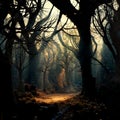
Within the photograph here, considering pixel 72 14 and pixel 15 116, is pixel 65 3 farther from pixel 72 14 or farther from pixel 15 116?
pixel 15 116

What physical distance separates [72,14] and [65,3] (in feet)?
3.25

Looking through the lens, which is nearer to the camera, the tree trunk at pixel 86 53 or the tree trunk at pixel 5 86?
the tree trunk at pixel 5 86

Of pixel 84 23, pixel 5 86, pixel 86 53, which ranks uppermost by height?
pixel 84 23

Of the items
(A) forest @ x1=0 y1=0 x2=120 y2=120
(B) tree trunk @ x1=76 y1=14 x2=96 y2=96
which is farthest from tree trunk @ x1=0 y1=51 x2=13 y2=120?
(B) tree trunk @ x1=76 y1=14 x2=96 y2=96

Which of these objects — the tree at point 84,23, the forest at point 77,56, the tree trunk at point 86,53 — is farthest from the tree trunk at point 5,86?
the tree trunk at point 86,53

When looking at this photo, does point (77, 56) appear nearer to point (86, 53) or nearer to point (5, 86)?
point (86, 53)

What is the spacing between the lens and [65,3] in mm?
21297

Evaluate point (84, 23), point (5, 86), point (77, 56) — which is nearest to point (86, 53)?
point (84, 23)

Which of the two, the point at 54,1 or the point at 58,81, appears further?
the point at 58,81

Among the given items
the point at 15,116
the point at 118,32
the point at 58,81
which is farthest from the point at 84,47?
the point at 58,81

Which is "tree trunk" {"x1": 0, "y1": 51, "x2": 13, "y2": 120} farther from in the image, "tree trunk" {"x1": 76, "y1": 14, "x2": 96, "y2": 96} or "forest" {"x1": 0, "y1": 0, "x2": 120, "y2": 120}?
"tree trunk" {"x1": 76, "y1": 14, "x2": 96, "y2": 96}

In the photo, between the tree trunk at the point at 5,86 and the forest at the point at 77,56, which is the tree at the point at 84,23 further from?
the tree trunk at the point at 5,86

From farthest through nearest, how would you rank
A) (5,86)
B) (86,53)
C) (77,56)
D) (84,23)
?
(77,56), (86,53), (84,23), (5,86)

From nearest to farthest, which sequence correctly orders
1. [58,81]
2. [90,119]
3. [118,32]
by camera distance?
[90,119]
[118,32]
[58,81]
